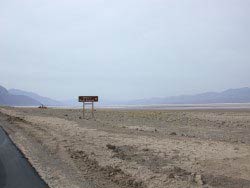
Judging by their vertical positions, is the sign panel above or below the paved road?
above

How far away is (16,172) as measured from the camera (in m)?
12.6

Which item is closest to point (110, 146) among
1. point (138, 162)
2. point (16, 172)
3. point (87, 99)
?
point (138, 162)

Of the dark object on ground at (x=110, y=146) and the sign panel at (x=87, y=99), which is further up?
the sign panel at (x=87, y=99)

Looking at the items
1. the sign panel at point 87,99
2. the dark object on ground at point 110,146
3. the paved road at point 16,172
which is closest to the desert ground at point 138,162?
Result: the dark object on ground at point 110,146

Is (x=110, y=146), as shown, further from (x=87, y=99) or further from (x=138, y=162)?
(x=87, y=99)

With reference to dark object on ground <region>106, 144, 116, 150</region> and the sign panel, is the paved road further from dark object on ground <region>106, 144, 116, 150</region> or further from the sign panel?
the sign panel

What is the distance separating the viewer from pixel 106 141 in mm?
19453

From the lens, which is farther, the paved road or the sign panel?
the sign panel

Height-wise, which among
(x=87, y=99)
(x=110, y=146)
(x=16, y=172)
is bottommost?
(x=16, y=172)

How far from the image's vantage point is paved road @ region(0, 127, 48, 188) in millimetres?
10992

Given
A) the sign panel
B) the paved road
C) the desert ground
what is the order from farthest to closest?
the sign panel < the desert ground < the paved road

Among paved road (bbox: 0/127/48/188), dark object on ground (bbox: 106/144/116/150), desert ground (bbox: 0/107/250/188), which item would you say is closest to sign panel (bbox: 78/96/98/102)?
desert ground (bbox: 0/107/250/188)

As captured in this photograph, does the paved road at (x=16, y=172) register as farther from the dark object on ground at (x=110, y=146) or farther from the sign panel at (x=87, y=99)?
the sign panel at (x=87, y=99)

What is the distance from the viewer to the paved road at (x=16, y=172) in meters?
11.0
